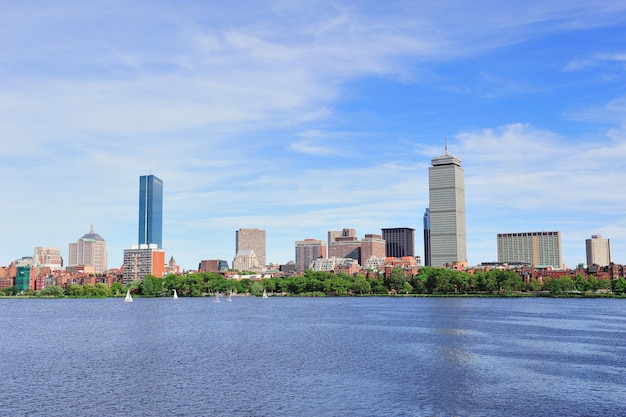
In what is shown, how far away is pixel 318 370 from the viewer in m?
61.9

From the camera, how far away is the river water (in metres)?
47.5

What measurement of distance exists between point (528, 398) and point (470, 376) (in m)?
9.15

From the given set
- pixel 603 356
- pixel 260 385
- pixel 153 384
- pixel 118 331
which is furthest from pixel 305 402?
pixel 118 331

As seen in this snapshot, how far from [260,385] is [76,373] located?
1882cm

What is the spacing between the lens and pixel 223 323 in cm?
11681

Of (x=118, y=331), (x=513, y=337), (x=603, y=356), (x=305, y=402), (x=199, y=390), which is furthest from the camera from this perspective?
(x=118, y=331)

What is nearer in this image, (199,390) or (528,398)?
(528,398)

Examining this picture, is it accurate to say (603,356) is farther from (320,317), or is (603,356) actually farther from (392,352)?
(320,317)

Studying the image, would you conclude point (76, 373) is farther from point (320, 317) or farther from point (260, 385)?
point (320, 317)

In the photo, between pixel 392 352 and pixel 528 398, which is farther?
pixel 392 352

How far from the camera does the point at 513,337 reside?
88.7m

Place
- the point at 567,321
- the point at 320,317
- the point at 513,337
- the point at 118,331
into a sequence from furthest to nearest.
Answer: the point at 320,317
the point at 567,321
the point at 118,331
the point at 513,337

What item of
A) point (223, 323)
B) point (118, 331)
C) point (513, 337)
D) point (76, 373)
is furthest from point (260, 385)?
point (223, 323)

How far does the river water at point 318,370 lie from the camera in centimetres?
4753
